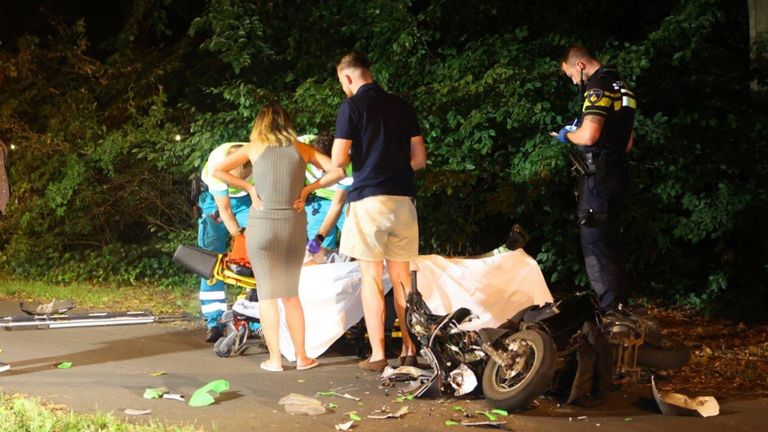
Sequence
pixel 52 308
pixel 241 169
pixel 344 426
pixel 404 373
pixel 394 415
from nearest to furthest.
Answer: pixel 344 426
pixel 394 415
pixel 404 373
pixel 241 169
pixel 52 308

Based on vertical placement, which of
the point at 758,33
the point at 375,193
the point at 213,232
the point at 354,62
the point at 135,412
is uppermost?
the point at 758,33

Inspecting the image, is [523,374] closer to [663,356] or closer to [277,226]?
[663,356]

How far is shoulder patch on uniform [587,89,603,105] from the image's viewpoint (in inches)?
288

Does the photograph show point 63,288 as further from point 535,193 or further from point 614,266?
point 614,266

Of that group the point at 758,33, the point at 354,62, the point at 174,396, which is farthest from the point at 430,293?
the point at 758,33

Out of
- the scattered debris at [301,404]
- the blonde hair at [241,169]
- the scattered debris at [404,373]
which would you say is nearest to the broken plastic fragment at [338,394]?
the scattered debris at [301,404]

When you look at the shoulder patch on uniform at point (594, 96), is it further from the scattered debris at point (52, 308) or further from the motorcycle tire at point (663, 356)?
the scattered debris at point (52, 308)

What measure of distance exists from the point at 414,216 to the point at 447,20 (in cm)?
441

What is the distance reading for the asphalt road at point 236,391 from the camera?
5832mm

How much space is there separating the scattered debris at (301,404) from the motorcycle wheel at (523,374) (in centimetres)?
Answer: 98

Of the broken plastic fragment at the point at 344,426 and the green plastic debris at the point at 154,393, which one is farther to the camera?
the green plastic debris at the point at 154,393

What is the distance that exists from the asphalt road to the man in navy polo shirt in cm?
46

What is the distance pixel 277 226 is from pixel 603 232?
2299 mm

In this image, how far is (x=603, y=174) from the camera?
290 inches
